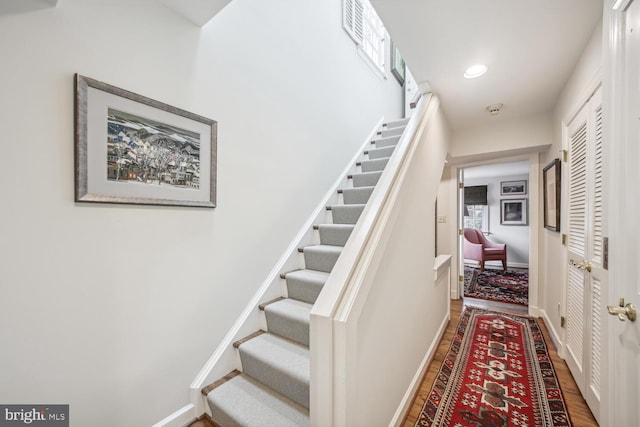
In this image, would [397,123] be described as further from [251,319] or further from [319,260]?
[251,319]

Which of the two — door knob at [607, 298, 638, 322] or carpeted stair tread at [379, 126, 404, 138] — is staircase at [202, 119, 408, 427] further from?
carpeted stair tread at [379, 126, 404, 138]

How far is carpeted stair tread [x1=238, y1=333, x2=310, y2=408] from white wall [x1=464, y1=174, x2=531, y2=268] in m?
6.62

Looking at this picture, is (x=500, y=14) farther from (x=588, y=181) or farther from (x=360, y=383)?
(x=360, y=383)

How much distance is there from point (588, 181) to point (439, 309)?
152 cm

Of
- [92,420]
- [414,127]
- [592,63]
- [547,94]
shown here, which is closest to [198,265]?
[92,420]

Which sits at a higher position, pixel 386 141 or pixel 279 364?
A: pixel 386 141

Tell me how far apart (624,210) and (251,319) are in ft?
6.49

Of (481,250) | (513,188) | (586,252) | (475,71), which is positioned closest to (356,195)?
(475,71)

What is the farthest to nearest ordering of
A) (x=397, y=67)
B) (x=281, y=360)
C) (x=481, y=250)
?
1. (x=481, y=250)
2. (x=397, y=67)
3. (x=281, y=360)

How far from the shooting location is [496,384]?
184 centimetres

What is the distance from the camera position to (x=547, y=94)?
2234 millimetres

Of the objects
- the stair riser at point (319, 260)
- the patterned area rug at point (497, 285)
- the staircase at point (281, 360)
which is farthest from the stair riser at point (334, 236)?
the patterned area rug at point (497, 285)

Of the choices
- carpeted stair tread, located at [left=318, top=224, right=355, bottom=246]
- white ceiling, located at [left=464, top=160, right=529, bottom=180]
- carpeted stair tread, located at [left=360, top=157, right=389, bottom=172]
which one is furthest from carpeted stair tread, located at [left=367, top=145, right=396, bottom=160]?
white ceiling, located at [left=464, top=160, right=529, bottom=180]

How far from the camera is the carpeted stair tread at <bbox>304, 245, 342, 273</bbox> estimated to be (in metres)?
2.05
